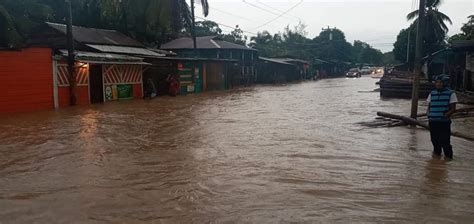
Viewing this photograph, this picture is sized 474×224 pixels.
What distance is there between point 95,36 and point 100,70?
267 inches

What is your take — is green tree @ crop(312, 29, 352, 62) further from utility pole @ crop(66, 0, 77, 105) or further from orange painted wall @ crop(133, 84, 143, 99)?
utility pole @ crop(66, 0, 77, 105)

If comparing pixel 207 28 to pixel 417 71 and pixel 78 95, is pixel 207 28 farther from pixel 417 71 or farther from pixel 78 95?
pixel 417 71

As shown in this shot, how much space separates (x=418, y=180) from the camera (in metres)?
6.68

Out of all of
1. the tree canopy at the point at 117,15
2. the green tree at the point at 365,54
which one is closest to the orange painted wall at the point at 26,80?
the tree canopy at the point at 117,15

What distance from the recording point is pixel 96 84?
23.1 metres

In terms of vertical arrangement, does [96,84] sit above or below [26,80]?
below

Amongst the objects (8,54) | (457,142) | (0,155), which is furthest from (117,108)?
(457,142)

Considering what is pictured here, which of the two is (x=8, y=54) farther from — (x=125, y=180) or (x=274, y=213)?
(x=274, y=213)

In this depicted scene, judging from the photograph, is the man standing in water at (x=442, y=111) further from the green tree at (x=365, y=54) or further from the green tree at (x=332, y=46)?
the green tree at (x=365, y=54)

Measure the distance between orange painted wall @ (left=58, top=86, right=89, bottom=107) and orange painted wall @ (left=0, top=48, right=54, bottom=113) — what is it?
72 centimetres

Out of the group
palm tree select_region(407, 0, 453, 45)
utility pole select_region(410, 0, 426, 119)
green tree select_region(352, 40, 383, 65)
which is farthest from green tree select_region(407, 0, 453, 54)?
green tree select_region(352, 40, 383, 65)

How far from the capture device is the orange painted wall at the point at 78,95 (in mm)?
20219

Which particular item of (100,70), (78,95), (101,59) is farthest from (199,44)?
(78,95)

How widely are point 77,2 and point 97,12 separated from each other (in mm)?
2279
